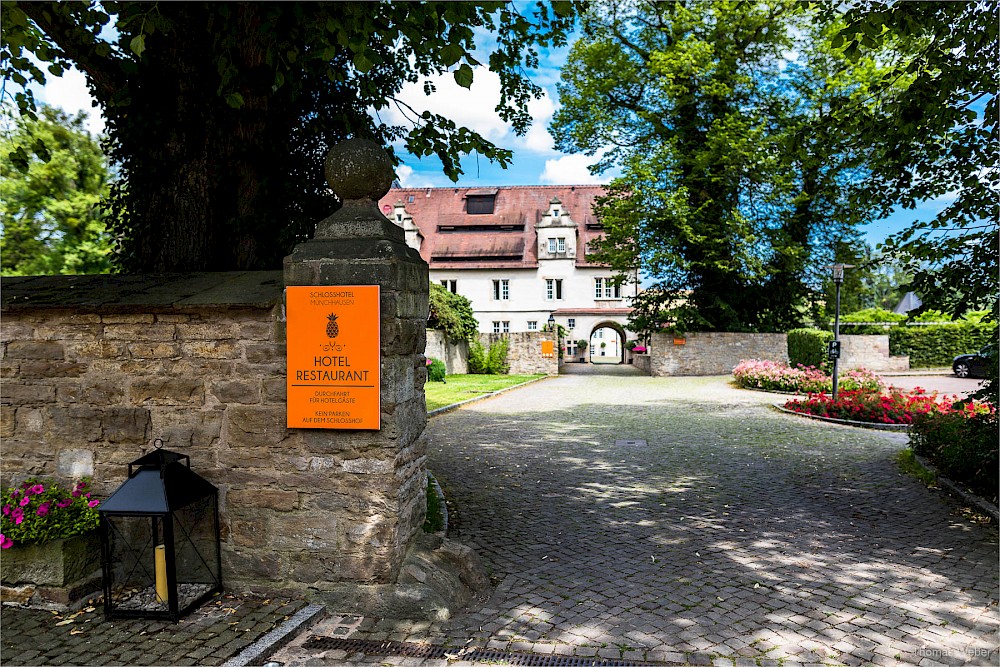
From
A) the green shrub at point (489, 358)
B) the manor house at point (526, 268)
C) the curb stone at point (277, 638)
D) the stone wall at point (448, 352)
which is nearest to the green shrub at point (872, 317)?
the manor house at point (526, 268)

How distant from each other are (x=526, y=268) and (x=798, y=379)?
24.6m

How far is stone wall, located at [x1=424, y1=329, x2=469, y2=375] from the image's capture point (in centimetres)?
2602

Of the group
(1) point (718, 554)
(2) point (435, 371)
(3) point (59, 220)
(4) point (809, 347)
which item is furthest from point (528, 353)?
(1) point (718, 554)

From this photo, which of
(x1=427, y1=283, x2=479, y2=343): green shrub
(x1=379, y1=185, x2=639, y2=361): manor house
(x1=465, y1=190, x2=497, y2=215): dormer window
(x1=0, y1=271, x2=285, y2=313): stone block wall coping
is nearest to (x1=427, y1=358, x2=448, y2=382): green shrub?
(x1=427, y1=283, x2=479, y2=343): green shrub

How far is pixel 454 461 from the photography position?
9.67 meters

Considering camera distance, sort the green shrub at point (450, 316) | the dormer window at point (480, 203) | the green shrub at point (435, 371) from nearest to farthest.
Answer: the green shrub at point (435, 371) → the green shrub at point (450, 316) → the dormer window at point (480, 203)

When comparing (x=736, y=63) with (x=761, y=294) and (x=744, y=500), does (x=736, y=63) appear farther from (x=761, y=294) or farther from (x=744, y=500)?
(x=744, y=500)

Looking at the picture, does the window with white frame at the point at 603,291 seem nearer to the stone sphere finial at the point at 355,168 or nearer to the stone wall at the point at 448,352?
the stone wall at the point at 448,352

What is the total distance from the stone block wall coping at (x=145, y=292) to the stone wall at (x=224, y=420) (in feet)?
0.05

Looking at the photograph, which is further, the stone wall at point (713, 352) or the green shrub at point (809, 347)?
the stone wall at point (713, 352)

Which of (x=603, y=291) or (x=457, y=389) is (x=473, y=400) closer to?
(x=457, y=389)

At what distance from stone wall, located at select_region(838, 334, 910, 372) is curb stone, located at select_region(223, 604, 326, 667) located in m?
29.6

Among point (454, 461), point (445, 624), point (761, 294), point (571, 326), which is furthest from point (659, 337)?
point (445, 624)

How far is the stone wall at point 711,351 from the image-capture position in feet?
90.4
